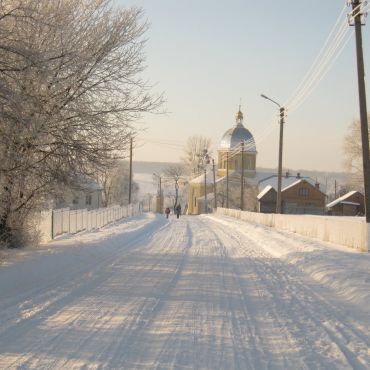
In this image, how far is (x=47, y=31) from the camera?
1405cm

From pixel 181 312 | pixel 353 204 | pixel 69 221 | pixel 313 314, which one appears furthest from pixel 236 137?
pixel 181 312

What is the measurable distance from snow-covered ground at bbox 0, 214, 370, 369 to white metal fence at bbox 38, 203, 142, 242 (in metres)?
6.26

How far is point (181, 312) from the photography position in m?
9.07

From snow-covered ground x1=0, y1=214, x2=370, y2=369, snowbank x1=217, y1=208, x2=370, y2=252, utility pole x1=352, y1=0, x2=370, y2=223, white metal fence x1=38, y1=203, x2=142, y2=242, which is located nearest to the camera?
snow-covered ground x1=0, y1=214, x2=370, y2=369

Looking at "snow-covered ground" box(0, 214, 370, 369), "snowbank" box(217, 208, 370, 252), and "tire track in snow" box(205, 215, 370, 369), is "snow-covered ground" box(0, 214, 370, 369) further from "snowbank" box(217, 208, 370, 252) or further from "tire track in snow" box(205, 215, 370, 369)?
"snowbank" box(217, 208, 370, 252)

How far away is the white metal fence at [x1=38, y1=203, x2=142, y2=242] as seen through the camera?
2352cm

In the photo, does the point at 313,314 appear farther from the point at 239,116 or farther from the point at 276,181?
the point at 239,116

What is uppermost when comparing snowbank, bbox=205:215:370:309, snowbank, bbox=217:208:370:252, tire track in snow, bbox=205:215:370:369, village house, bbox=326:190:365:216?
village house, bbox=326:190:365:216

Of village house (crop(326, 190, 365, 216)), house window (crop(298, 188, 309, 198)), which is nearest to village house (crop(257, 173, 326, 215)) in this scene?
house window (crop(298, 188, 309, 198))

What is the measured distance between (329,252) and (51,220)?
11.6 meters

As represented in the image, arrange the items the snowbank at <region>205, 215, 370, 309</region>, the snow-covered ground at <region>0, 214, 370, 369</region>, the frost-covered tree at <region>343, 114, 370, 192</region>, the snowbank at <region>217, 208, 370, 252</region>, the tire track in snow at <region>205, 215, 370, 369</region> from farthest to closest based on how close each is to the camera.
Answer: the frost-covered tree at <region>343, 114, 370, 192</region>
the snowbank at <region>217, 208, 370, 252</region>
the snowbank at <region>205, 215, 370, 309</region>
the tire track in snow at <region>205, 215, 370, 369</region>
the snow-covered ground at <region>0, 214, 370, 369</region>

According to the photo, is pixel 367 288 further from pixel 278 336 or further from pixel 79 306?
pixel 79 306

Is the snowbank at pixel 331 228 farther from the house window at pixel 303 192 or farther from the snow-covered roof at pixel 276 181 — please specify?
the snow-covered roof at pixel 276 181

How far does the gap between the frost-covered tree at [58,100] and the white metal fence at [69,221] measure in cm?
494
